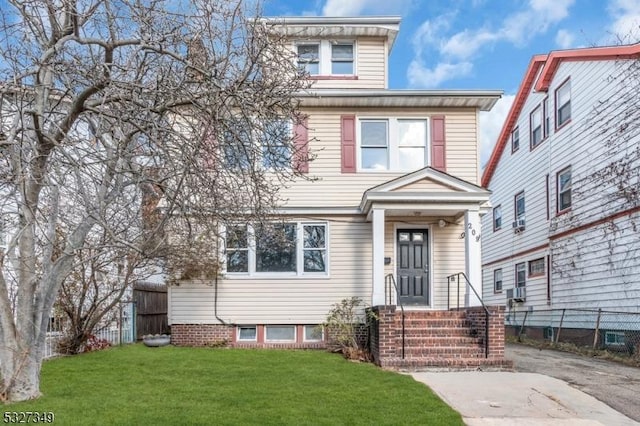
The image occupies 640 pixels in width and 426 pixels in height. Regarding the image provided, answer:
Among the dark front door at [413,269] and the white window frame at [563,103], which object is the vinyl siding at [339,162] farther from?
the white window frame at [563,103]

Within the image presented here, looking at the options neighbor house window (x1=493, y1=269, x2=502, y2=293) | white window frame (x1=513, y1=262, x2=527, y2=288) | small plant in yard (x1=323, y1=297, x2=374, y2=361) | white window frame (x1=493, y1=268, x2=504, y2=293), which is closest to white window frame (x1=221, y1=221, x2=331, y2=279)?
small plant in yard (x1=323, y1=297, x2=374, y2=361)

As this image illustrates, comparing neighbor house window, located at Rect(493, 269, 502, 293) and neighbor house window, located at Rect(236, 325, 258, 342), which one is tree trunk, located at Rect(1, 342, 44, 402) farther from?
neighbor house window, located at Rect(493, 269, 502, 293)

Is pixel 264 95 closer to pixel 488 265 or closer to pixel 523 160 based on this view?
pixel 523 160

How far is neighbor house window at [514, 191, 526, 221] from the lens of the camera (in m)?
17.8

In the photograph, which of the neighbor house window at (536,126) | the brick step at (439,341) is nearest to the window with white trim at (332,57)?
the brick step at (439,341)

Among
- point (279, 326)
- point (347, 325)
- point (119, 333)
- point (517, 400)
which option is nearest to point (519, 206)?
point (347, 325)

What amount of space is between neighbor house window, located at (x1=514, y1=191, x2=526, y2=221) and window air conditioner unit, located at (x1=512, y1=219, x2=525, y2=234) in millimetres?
143

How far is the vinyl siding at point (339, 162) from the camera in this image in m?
12.2

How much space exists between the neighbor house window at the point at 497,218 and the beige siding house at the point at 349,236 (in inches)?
330

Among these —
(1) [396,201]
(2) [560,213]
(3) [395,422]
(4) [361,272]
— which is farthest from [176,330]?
(2) [560,213]

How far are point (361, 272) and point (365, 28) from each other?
603cm

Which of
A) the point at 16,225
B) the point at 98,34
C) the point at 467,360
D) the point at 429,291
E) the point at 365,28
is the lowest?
the point at 467,360

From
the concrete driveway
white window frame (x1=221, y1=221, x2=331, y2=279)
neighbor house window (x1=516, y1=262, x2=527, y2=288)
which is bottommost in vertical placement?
the concrete driveway

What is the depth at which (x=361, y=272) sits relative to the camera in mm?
12047
